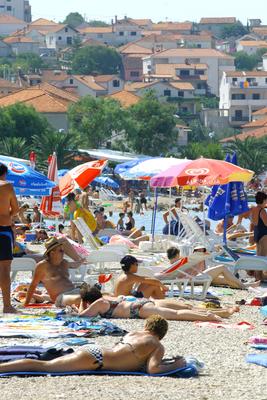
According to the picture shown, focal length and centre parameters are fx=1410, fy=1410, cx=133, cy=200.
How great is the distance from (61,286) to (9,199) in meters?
1.25

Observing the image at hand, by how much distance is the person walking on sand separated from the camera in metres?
13.0

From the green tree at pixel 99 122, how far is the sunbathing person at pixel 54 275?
6502 cm

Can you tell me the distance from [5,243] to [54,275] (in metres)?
0.90

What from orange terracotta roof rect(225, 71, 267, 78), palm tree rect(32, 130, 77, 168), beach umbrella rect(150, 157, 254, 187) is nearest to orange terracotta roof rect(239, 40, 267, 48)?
orange terracotta roof rect(225, 71, 267, 78)

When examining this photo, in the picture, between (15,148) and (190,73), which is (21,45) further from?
(15,148)

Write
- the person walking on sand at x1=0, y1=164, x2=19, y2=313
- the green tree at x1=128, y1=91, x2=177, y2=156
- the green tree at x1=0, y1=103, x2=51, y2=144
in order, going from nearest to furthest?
the person walking on sand at x1=0, y1=164, x2=19, y2=313 → the green tree at x1=0, y1=103, x2=51, y2=144 → the green tree at x1=128, y1=91, x2=177, y2=156

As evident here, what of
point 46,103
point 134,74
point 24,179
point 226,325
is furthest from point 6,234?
point 134,74

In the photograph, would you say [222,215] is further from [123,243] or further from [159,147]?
[159,147]

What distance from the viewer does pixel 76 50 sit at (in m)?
171

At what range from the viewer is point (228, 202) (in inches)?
768

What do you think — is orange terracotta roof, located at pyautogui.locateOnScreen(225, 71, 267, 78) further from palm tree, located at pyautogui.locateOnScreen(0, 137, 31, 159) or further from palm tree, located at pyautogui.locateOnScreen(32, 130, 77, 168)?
palm tree, located at pyautogui.locateOnScreen(32, 130, 77, 168)

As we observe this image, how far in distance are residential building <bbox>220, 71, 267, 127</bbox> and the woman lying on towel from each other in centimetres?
11044

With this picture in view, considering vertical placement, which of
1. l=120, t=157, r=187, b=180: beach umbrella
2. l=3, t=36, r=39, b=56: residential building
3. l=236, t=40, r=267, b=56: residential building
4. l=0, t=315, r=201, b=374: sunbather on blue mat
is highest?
l=0, t=315, r=201, b=374: sunbather on blue mat

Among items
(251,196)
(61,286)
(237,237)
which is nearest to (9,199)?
(61,286)
